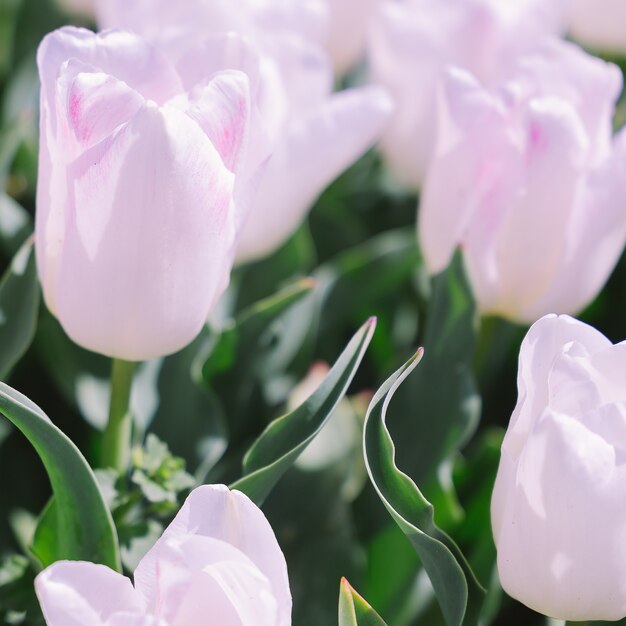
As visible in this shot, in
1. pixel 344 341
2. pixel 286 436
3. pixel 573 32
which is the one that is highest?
pixel 286 436

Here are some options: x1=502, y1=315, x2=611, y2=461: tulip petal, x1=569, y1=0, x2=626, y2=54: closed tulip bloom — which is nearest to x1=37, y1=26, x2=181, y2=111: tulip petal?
x1=502, y1=315, x2=611, y2=461: tulip petal

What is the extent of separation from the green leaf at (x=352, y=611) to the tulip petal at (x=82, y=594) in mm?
92

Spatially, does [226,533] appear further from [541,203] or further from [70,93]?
[541,203]

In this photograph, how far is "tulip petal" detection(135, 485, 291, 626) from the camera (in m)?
0.45

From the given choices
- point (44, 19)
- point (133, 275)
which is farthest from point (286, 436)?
point (44, 19)

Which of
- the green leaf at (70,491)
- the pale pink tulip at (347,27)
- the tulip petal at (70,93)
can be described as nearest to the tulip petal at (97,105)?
the tulip petal at (70,93)

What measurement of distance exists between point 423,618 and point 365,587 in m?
0.05

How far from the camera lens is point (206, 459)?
728 millimetres

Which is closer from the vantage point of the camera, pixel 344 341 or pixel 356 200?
pixel 344 341

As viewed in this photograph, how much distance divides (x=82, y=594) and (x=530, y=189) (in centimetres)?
43

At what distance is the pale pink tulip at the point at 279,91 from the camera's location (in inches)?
25.3

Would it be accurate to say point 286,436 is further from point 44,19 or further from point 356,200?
point 44,19

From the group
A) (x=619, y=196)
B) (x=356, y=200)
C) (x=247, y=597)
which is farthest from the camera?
(x=356, y=200)

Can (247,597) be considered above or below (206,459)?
above
